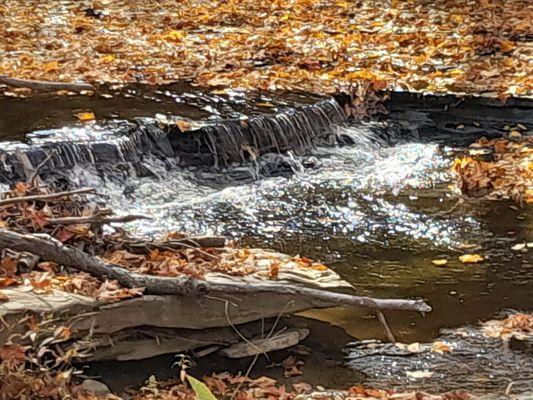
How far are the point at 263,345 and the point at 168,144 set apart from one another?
3609mm

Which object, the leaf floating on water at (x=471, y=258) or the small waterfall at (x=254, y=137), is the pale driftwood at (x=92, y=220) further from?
the small waterfall at (x=254, y=137)

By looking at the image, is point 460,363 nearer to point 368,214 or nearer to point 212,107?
point 368,214

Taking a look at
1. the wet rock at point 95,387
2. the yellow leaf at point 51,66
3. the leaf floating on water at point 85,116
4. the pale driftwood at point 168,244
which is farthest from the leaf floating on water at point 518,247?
the yellow leaf at point 51,66

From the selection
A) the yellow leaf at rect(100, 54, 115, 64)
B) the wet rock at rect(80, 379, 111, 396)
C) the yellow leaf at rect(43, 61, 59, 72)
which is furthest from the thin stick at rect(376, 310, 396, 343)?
the yellow leaf at rect(100, 54, 115, 64)

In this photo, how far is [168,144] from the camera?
8.70 meters

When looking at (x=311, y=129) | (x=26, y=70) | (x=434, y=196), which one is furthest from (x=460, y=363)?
(x=26, y=70)

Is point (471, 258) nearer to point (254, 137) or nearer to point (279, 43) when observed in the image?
point (254, 137)

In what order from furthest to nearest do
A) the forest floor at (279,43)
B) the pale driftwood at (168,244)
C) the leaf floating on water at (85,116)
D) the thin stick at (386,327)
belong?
the forest floor at (279,43) → the leaf floating on water at (85,116) → the pale driftwood at (168,244) → the thin stick at (386,327)

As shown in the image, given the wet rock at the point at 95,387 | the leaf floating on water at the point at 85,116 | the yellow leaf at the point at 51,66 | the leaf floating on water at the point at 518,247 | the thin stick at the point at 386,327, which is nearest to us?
the wet rock at the point at 95,387

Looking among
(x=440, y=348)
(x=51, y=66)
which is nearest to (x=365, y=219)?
(x=440, y=348)

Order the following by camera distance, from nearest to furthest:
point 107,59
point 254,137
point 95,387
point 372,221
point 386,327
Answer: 1. point 95,387
2. point 386,327
3. point 372,221
4. point 254,137
5. point 107,59

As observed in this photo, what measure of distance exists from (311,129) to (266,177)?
0.88 m

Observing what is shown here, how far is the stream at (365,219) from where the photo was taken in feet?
20.8

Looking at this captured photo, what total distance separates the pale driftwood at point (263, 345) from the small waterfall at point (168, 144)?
2.73m
